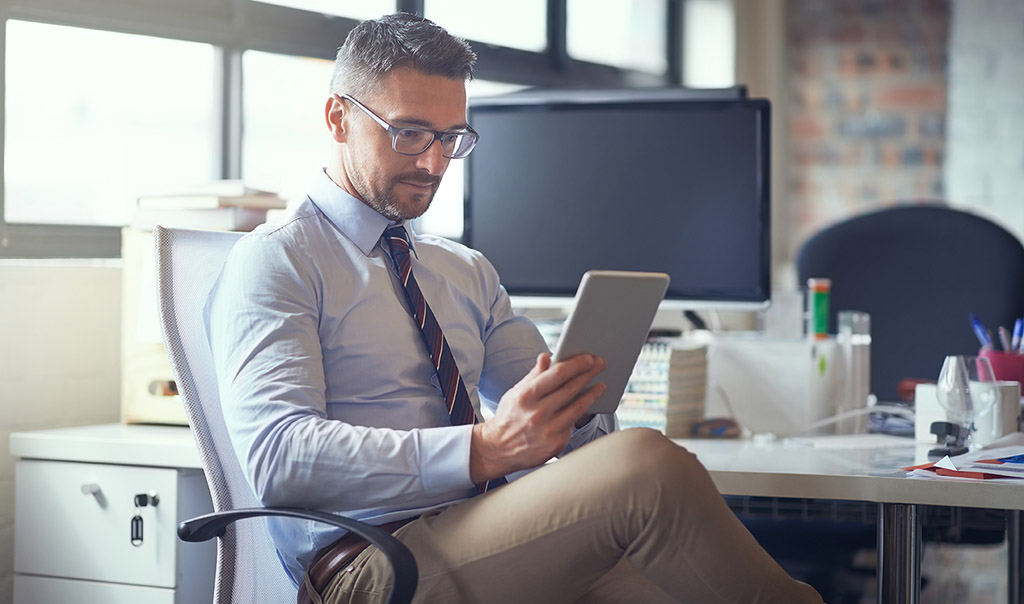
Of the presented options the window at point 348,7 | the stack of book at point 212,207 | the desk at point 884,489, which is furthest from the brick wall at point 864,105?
the stack of book at point 212,207

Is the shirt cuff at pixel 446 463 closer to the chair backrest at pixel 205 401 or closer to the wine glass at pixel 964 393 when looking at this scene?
the chair backrest at pixel 205 401

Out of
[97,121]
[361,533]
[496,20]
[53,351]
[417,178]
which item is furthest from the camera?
[496,20]

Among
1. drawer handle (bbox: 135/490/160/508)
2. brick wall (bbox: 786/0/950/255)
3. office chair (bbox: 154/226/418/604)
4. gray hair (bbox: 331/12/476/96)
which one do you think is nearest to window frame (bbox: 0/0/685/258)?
drawer handle (bbox: 135/490/160/508)

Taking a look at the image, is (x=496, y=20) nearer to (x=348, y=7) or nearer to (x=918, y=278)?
(x=348, y=7)

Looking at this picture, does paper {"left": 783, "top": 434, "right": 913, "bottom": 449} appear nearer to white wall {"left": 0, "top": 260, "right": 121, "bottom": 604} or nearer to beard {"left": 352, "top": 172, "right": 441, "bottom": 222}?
beard {"left": 352, "top": 172, "right": 441, "bottom": 222}

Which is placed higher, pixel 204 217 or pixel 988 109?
pixel 988 109

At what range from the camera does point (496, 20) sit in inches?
139

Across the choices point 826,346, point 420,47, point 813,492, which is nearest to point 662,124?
point 826,346

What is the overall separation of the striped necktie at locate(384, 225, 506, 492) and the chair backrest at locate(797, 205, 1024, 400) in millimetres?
1556

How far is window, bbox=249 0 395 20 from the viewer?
9.25 ft

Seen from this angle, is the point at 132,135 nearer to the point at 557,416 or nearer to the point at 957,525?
the point at 557,416

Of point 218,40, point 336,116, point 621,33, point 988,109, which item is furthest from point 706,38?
point 336,116

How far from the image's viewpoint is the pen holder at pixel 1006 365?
2.02 m

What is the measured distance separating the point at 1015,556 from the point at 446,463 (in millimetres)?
1698
